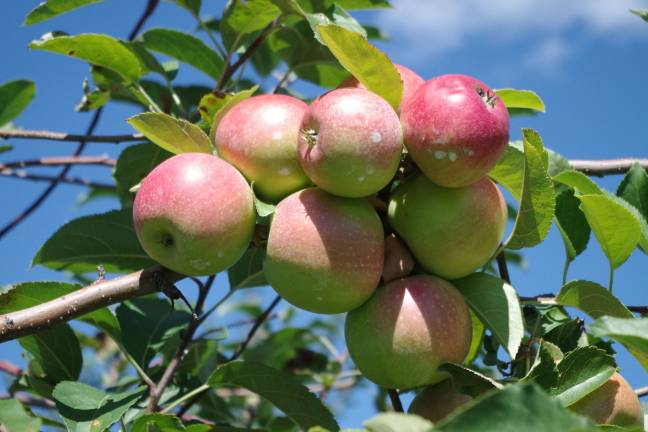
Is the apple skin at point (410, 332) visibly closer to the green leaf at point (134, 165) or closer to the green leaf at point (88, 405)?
the green leaf at point (88, 405)

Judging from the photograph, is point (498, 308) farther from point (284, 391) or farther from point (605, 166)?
point (605, 166)

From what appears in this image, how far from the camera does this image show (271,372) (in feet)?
4.93

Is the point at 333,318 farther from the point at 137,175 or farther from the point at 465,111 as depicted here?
the point at 465,111

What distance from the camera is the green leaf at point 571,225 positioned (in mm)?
1576

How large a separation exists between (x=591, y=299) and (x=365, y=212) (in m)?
0.45

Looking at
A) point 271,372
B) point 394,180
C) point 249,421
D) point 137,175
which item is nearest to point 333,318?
point 249,421

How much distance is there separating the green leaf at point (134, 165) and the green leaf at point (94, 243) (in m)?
0.33

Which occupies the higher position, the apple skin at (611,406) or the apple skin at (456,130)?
the apple skin at (456,130)

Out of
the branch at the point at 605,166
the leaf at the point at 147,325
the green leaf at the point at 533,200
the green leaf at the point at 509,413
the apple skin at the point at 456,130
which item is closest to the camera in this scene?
the green leaf at the point at 509,413

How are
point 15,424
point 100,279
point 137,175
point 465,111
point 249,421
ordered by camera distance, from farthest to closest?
1. point 249,421
2. point 137,175
3. point 15,424
4. point 100,279
5. point 465,111

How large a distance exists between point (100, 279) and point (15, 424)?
36 cm

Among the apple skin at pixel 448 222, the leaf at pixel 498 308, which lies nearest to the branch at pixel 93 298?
the apple skin at pixel 448 222

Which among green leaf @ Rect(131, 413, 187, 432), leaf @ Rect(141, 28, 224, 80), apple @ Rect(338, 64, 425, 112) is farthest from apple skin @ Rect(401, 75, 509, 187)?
leaf @ Rect(141, 28, 224, 80)

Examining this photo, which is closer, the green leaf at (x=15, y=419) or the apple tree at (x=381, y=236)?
the apple tree at (x=381, y=236)
